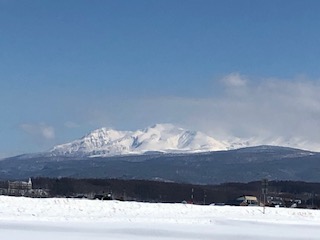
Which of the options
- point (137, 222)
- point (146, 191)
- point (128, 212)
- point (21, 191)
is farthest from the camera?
point (146, 191)

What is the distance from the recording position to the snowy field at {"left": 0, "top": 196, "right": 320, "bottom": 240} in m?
20.4

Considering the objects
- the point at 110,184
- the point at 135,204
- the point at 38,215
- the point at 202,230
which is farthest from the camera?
the point at 110,184

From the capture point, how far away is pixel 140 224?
23891mm

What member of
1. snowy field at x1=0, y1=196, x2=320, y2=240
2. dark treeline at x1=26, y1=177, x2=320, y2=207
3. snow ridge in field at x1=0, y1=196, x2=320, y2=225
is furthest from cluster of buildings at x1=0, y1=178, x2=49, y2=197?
snowy field at x1=0, y1=196, x2=320, y2=240

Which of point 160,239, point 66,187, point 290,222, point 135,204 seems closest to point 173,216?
point 135,204

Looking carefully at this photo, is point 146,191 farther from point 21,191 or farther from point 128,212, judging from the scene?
point 128,212

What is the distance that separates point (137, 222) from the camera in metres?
24.7

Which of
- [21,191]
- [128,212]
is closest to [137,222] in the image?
[128,212]

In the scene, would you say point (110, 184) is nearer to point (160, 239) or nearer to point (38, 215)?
point (38, 215)

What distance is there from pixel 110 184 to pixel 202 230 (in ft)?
313

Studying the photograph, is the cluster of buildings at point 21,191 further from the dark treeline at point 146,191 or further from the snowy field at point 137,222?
the snowy field at point 137,222

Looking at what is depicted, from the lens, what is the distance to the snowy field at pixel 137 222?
20375 millimetres

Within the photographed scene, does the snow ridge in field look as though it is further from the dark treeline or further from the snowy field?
the dark treeline

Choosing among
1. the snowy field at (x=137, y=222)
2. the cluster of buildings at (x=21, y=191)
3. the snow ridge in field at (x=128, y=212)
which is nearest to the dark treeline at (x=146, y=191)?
the cluster of buildings at (x=21, y=191)
